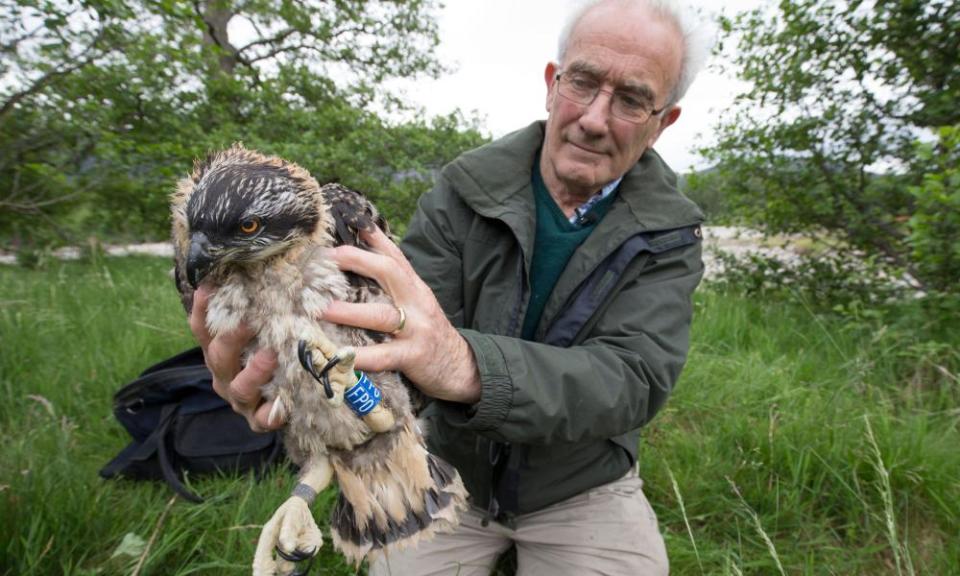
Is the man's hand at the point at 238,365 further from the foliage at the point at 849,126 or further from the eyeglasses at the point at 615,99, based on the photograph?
the foliage at the point at 849,126

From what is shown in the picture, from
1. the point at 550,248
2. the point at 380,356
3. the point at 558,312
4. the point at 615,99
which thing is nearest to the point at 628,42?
the point at 615,99

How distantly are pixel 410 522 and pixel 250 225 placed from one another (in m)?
0.98

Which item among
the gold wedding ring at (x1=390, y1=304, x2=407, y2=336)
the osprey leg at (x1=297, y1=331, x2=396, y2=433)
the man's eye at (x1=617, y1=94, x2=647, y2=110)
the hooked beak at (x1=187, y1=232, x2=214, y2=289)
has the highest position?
the man's eye at (x1=617, y1=94, x2=647, y2=110)

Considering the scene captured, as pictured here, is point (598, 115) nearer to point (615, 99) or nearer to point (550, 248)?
point (615, 99)

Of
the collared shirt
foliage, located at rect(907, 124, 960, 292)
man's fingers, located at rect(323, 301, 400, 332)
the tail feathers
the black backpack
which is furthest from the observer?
foliage, located at rect(907, 124, 960, 292)

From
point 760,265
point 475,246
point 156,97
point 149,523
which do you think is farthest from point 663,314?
point 156,97

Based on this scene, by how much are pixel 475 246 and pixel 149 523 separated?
1735mm

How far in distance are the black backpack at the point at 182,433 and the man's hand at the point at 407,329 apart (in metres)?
1.62

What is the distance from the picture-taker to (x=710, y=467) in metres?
2.64

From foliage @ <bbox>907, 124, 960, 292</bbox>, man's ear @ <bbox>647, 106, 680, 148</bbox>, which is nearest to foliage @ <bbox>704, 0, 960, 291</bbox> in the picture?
foliage @ <bbox>907, 124, 960, 292</bbox>

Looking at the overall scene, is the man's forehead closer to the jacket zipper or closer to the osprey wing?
the jacket zipper

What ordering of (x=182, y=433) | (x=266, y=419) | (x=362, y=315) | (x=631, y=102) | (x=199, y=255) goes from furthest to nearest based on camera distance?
1. (x=182, y=433)
2. (x=631, y=102)
3. (x=266, y=419)
4. (x=362, y=315)
5. (x=199, y=255)

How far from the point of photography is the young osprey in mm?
1260

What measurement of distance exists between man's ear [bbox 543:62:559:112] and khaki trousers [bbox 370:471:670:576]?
170 centimetres
